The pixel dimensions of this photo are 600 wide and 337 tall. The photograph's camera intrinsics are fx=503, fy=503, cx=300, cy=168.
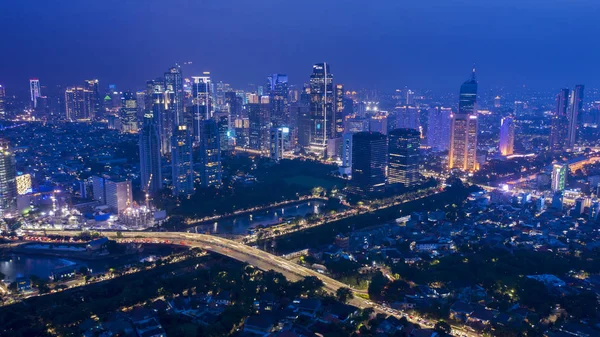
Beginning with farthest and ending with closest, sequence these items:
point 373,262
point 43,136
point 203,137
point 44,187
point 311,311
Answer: point 43,136 → point 203,137 → point 44,187 → point 373,262 → point 311,311

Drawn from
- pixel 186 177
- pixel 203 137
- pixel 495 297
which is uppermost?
pixel 203 137

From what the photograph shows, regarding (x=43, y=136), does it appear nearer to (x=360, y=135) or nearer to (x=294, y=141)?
(x=294, y=141)

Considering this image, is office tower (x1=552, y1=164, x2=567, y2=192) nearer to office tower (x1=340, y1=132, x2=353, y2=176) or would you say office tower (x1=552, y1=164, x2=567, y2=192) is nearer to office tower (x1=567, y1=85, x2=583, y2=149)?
office tower (x1=340, y1=132, x2=353, y2=176)

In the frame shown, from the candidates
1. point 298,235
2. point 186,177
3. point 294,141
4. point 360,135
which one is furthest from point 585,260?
point 294,141

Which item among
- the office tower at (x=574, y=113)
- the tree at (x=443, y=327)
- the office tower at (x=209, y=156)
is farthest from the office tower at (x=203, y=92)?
the tree at (x=443, y=327)

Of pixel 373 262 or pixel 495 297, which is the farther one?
pixel 373 262

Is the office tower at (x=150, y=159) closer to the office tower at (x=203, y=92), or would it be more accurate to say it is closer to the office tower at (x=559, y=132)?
the office tower at (x=203, y=92)
